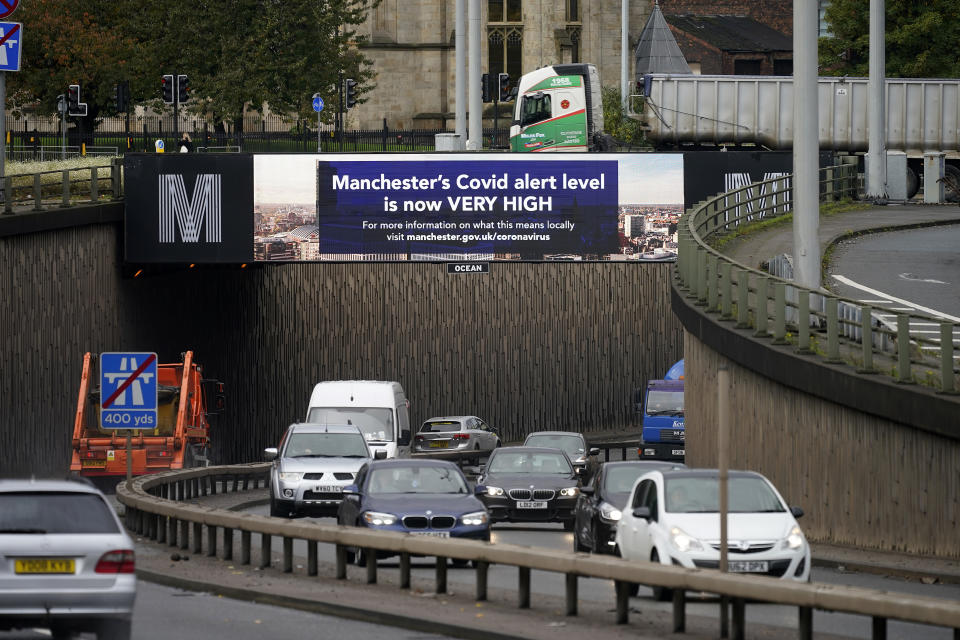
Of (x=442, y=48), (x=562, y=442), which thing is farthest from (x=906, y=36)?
(x=562, y=442)

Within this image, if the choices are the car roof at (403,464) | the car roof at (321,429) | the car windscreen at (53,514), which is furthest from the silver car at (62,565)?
the car roof at (321,429)

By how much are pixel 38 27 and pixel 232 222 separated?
3118cm

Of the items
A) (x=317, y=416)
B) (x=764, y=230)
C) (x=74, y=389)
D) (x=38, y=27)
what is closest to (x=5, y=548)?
(x=317, y=416)

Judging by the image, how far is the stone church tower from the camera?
A: 90.8 metres

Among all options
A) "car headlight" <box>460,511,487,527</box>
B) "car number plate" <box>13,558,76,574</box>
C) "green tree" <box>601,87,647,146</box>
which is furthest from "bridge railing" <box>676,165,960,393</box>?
"green tree" <box>601,87,647,146</box>

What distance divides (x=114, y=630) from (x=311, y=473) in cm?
1442

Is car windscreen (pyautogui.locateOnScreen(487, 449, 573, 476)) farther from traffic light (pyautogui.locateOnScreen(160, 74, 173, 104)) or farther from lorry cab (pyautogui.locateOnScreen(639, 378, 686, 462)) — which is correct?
traffic light (pyautogui.locateOnScreen(160, 74, 173, 104))

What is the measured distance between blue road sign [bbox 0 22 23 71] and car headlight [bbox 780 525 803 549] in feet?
73.5

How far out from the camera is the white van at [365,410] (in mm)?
34062

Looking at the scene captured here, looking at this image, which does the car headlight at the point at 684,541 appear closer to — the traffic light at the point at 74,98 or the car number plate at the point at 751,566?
the car number plate at the point at 751,566

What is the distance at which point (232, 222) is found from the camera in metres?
43.5

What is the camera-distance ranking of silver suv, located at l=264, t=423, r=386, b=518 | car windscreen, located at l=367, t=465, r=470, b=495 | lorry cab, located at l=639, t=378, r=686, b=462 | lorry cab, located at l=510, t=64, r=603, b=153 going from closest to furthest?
car windscreen, located at l=367, t=465, r=470, b=495 → silver suv, located at l=264, t=423, r=386, b=518 → lorry cab, located at l=639, t=378, r=686, b=462 → lorry cab, located at l=510, t=64, r=603, b=153

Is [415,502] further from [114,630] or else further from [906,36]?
[906,36]

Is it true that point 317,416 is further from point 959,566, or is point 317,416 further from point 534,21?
point 534,21
